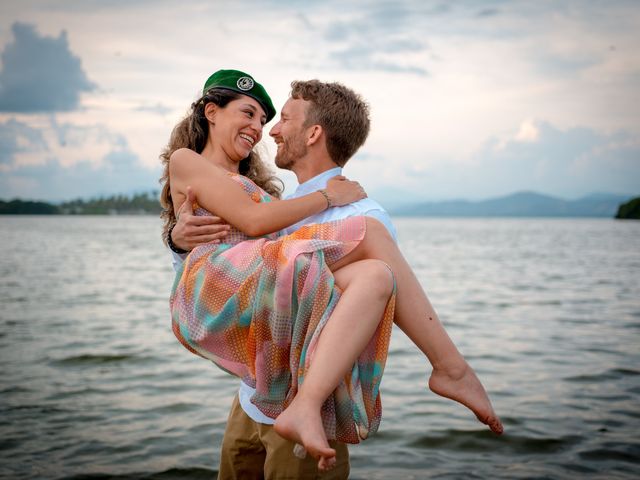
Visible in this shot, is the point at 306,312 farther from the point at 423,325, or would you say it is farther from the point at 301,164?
the point at 301,164

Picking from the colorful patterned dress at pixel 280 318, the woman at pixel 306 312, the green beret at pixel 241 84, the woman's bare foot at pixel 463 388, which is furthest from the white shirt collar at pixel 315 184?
the woman's bare foot at pixel 463 388

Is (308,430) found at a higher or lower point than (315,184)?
lower

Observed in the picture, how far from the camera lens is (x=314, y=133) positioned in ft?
10.3

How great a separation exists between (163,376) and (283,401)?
7.14 m

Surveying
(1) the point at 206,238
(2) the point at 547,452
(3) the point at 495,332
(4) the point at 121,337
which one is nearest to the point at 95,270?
(4) the point at 121,337

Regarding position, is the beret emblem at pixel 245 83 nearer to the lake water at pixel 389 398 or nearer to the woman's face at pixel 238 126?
the woman's face at pixel 238 126

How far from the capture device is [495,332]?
12.8 m

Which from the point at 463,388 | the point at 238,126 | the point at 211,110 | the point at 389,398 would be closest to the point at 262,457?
the point at 463,388

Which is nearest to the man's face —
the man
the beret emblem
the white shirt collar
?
the man

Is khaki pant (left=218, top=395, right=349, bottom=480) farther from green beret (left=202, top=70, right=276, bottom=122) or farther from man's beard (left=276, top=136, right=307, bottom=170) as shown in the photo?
green beret (left=202, top=70, right=276, bottom=122)

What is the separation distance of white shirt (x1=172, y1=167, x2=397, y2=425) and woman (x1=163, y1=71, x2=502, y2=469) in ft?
0.19

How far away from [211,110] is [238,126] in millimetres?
204

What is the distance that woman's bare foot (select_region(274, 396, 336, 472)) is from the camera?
2402mm

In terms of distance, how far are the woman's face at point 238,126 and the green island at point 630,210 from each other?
384 ft
